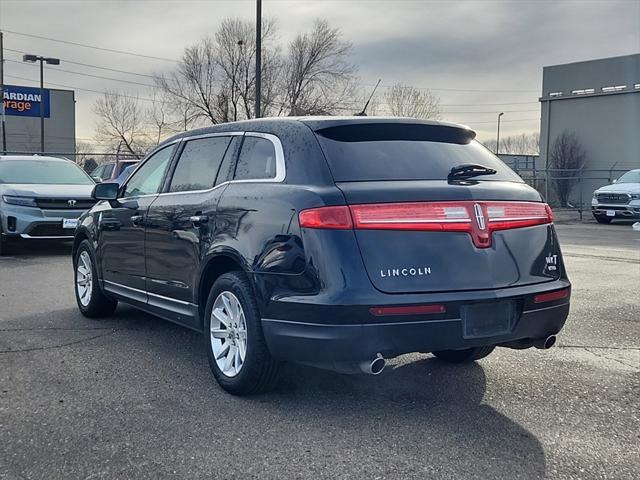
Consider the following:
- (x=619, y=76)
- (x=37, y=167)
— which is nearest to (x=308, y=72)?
(x=619, y=76)

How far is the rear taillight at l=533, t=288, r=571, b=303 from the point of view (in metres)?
4.00

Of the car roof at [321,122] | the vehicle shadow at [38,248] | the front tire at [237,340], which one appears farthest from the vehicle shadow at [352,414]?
the vehicle shadow at [38,248]

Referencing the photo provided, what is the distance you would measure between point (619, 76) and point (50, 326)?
1441 inches

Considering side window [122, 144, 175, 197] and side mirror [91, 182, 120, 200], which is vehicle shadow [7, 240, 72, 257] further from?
side window [122, 144, 175, 197]

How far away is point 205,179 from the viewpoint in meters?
4.91

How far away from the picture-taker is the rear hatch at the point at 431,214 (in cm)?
369

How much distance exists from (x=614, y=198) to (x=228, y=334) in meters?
19.4

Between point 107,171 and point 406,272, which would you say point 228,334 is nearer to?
point 406,272

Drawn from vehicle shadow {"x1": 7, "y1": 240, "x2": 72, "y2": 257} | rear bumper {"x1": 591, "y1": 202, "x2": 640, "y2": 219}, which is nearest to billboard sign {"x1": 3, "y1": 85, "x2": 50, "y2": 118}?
vehicle shadow {"x1": 7, "y1": 240, "x2": 72, "y2": 257}

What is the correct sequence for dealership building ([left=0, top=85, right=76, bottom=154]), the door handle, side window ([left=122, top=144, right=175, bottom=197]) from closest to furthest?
the door handle
side window ([left=122, top=144, right=175, bottom=197])
dealership building ([left=0, top=85, right=76, bottom=154])

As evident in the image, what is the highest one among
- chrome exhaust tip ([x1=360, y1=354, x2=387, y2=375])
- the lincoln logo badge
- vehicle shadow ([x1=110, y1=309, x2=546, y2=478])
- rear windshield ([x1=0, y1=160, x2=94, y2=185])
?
rear windshield ([x1=0, y1=160, x2=94, y2=185])

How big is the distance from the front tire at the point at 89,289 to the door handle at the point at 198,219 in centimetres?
210

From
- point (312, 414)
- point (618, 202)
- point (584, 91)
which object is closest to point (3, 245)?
point (312, 414)

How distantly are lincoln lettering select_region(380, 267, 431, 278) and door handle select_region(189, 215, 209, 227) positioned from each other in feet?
4.78
